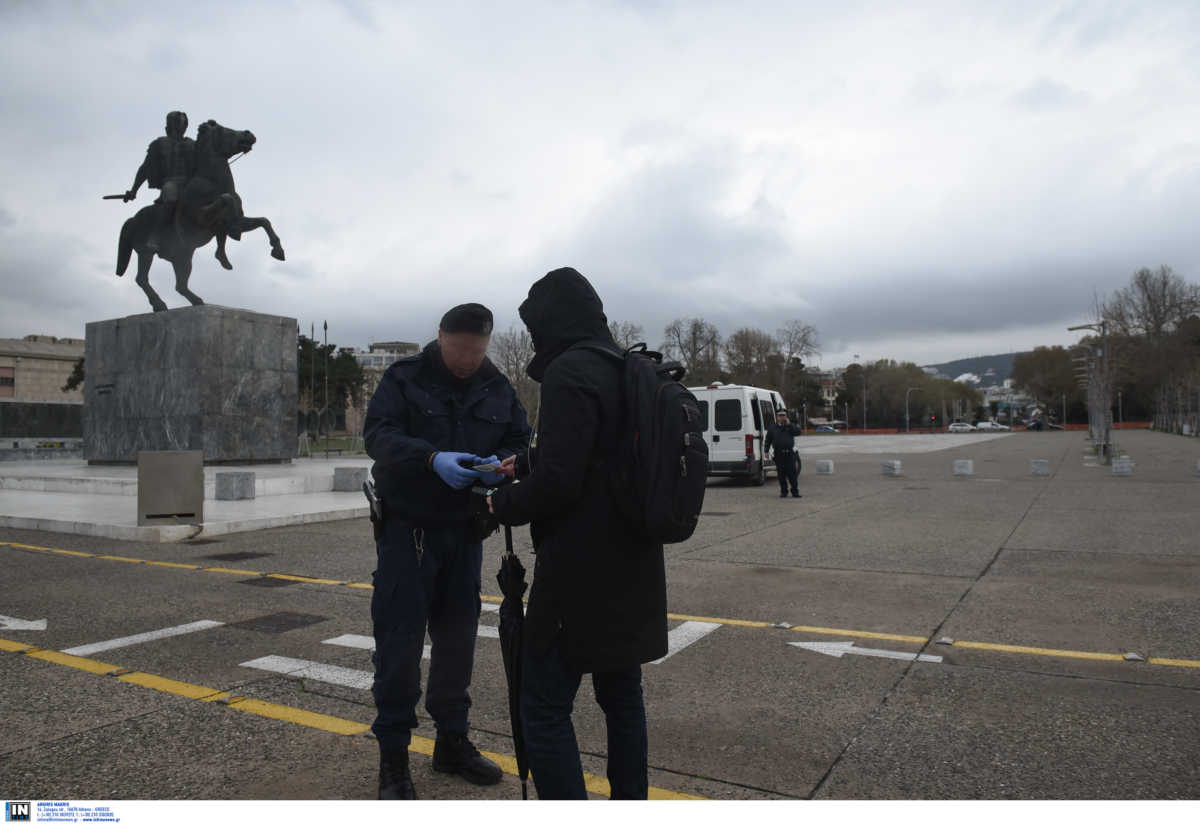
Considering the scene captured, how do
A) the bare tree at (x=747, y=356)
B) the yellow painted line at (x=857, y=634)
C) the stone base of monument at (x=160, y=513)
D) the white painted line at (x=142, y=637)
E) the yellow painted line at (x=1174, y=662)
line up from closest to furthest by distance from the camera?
the yellow painted line at (x=1174, y=662) < the white painted line at (x=142, y=637) < the yellow painted line at (x=857, y=634) < the stone base of monument at (x=160, y=513) < the bare tree at (x=747, y=356)

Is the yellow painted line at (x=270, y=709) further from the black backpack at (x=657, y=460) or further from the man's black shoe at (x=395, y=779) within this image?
the black backpack at (x=657, y=460)

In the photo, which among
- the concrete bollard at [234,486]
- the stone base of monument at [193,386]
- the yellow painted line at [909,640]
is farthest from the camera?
the stone base of monument at [193,386]

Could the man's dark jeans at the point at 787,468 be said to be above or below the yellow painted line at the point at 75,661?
above

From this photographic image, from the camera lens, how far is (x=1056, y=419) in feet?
380

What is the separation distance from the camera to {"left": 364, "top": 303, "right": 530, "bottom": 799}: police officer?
2.98 meters

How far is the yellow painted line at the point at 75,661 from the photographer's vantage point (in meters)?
4.58

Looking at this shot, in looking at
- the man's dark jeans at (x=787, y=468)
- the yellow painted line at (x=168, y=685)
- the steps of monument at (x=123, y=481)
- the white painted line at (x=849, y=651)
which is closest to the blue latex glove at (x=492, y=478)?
the yellow painted line at (x=168, y=685)

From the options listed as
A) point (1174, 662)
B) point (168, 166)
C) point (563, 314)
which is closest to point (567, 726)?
point (563, 314)

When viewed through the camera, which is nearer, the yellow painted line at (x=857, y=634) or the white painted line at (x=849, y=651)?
the white painted line at (x=849, y=651)

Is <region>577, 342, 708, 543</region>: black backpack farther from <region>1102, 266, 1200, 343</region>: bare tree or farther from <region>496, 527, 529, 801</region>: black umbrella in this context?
<region>1102, 266, 1200, 343</region>: bare tree

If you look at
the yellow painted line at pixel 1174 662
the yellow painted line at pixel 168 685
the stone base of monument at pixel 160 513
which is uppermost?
the stone base of monument at pixel 160 513

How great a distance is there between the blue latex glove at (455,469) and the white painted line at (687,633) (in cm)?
254

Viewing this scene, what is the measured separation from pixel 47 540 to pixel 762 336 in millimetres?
84530

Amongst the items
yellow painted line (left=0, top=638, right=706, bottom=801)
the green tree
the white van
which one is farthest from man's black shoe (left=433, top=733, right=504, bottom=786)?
the green tree
